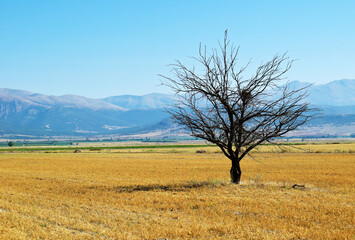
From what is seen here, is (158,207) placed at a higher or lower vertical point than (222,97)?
lower

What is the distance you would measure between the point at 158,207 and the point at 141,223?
2.94 meters

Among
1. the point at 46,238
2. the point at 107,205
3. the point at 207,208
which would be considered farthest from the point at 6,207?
the point at 207,208

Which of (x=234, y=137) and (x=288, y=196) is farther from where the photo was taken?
(x=234, y=137)

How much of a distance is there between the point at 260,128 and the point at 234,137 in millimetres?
1828

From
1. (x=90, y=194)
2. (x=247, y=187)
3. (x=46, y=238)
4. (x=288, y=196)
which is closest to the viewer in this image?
(x=46, y=238)

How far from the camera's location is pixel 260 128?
2323cm

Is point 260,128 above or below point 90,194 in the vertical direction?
above

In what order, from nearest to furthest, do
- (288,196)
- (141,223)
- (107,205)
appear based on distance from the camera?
1. (141,223)
2. (107,205)
3. (288,196)

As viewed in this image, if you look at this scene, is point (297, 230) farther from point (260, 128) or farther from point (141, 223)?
point (260, 128)

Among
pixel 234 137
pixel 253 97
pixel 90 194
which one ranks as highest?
pixel 253 97

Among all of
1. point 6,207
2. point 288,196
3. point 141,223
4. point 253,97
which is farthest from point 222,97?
point 6,207

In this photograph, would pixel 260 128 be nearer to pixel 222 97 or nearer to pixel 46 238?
pixel 222 97

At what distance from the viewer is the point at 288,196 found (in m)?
18.9

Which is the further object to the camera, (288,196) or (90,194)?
(90,194)
